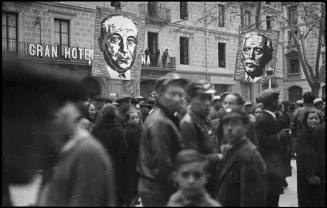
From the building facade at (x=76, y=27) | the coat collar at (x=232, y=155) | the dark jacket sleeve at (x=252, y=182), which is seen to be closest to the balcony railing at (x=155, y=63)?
the building facade at (x=76, y=27)

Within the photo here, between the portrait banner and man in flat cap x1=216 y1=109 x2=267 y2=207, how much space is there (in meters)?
1.98

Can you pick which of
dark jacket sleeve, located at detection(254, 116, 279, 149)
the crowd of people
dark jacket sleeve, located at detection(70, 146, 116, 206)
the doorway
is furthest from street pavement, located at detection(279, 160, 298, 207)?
the doorway

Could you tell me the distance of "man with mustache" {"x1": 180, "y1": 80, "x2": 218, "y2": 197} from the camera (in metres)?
3.19

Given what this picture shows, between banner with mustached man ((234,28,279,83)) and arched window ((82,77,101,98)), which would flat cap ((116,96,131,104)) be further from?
arched window ((82,77,101,98))

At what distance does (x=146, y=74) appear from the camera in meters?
17.9

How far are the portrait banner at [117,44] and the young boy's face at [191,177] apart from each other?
218 cm

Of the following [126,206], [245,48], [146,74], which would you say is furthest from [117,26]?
[146,74]

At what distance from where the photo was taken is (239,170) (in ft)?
10.3

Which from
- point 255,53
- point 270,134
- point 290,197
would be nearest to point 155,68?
point 255,53

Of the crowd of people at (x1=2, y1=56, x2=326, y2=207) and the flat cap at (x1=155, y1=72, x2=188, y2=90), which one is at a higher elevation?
the flat cap at (x1=155, y1=72, x2=188, y2=90)

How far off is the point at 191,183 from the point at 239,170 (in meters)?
0.50

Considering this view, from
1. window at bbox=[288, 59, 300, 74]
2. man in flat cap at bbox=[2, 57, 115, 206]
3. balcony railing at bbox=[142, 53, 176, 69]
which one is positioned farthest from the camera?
window at bbox=[288, 59, 300, 74]

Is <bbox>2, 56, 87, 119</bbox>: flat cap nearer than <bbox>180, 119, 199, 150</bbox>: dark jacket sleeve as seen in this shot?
Yes

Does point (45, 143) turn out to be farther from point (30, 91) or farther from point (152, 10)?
point (152, 10)
